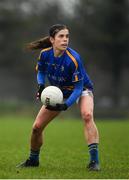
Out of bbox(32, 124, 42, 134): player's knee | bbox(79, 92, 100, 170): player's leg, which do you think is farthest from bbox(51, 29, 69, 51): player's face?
bbox(32, 124, 42, 134): player's knee

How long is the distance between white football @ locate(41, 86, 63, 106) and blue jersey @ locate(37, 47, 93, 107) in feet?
0.86

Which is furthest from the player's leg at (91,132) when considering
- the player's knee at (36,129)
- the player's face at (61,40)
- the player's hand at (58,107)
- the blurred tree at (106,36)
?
the blurred tree at (106,36)

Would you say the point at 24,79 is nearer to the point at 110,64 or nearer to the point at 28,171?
the point at 110,64

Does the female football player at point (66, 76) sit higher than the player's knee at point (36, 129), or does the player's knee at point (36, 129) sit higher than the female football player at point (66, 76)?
the female football player at point (66, 76)

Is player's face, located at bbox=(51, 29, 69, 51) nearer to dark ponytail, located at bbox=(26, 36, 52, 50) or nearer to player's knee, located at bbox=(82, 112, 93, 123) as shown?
dark ponytail, located at bbox=(26, 36, 52, 50)

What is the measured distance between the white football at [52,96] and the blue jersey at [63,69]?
0.86ft

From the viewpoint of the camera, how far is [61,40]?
973 cm

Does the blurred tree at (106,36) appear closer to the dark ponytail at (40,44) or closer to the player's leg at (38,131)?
the player's leg at (38,131)

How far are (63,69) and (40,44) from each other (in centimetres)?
66

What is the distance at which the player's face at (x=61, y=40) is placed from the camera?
9.69 metres

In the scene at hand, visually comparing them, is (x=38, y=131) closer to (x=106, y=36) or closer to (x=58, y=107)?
(x=58, y=107)

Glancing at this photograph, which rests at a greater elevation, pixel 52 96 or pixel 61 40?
pixel 61 40

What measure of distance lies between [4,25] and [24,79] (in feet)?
20.8

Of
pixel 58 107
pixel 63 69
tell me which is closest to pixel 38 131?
pixel 58 107
